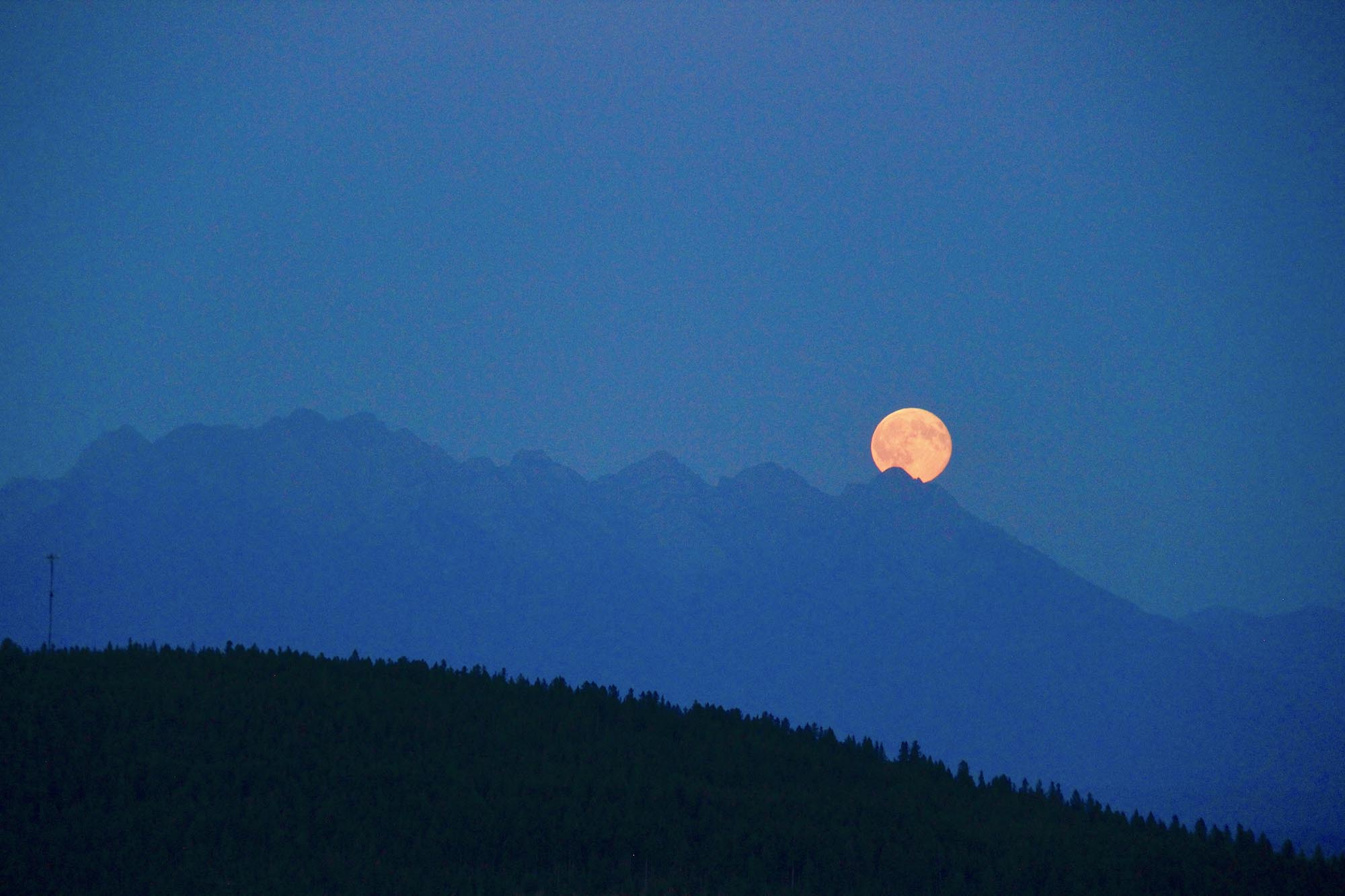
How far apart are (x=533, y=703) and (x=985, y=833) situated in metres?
14.0

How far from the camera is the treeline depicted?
920 inches

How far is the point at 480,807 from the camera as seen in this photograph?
2620 cm

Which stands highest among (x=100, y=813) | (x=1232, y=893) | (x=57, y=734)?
(x=57, y=734)

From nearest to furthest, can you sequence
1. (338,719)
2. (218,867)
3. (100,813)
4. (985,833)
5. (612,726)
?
(218,867) < (100,813) < (985,833) < (338,719) < (612,726)

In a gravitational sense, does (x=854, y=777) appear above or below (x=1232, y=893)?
above

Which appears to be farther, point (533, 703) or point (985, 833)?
point (533, 703)

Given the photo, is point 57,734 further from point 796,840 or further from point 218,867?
point 796,840

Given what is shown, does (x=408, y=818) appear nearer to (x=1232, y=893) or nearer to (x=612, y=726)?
(x=612, y=726)

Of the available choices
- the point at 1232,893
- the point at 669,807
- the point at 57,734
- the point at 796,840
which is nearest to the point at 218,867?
the point at 57,734

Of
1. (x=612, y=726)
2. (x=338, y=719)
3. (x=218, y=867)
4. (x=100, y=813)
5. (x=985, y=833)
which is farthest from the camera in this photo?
(x=612, y=726)

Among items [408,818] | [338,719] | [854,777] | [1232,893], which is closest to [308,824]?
[408,818]

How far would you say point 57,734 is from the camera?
28109mm

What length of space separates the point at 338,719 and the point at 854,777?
14.3m

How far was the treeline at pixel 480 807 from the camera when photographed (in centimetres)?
2338
